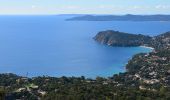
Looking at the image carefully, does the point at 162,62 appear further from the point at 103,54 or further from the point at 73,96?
the point at 73,96

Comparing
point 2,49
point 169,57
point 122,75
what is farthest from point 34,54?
point 122,75

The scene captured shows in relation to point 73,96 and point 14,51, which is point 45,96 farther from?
point 14,51

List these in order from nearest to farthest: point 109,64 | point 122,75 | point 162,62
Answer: point 122,75 → point 162,62 → point 109,64

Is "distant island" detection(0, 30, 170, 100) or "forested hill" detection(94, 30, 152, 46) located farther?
"forested hill" detection(94, 30, 152, 46)

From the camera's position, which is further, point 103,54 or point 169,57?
point 103,54

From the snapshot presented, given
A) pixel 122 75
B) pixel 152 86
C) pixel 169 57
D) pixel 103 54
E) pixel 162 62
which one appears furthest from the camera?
pixel 103 54

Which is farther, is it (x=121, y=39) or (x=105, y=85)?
(x=121, y=39)

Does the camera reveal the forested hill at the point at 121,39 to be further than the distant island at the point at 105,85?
Yes

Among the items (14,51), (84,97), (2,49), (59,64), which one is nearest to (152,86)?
(84,97)
